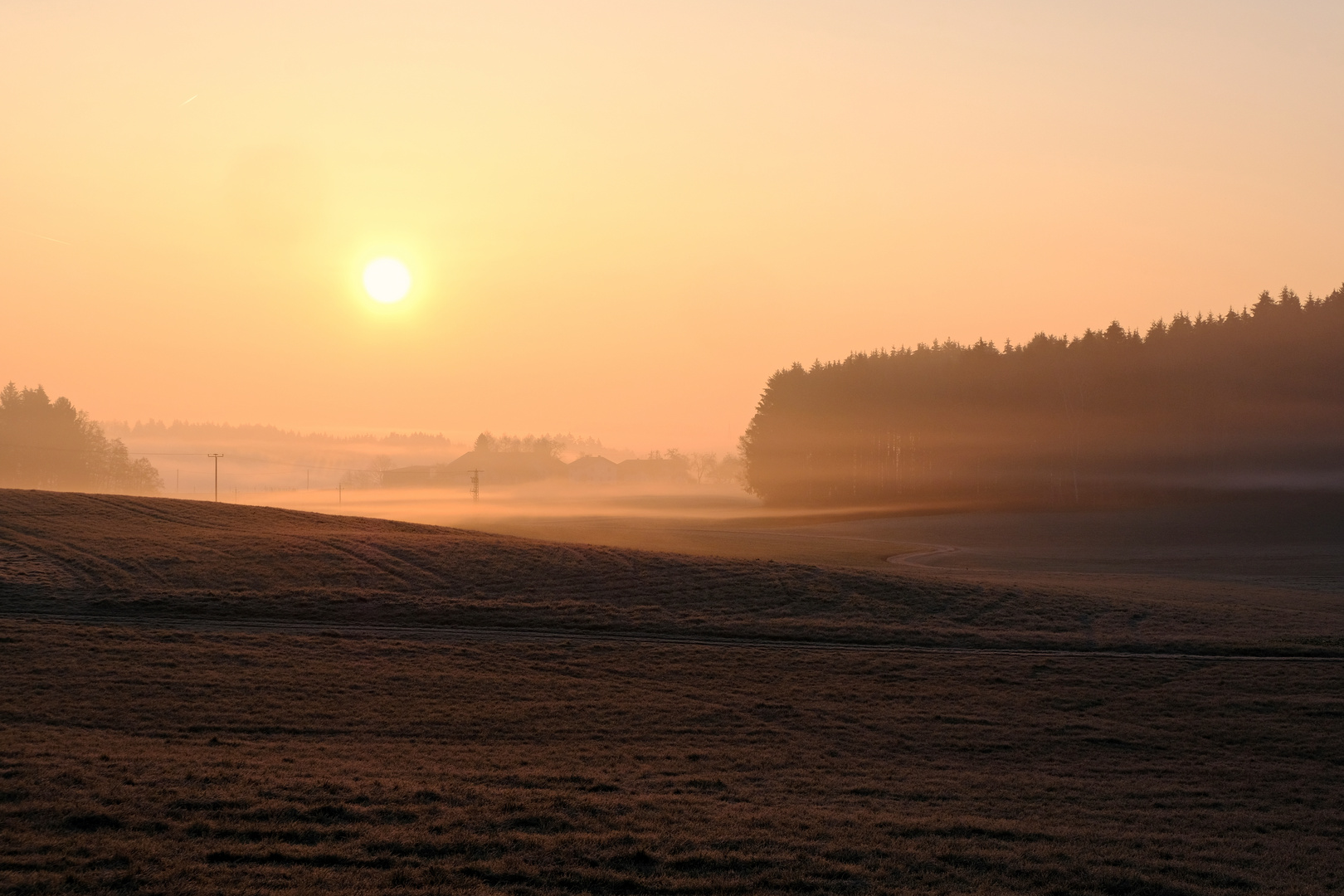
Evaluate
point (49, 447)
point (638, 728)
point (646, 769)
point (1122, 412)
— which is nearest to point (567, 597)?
point (638, 728)

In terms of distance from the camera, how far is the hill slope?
31.1m

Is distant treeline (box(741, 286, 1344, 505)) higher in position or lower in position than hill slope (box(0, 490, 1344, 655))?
higher

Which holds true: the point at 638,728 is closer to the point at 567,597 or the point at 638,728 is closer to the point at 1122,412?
the point at 567,597

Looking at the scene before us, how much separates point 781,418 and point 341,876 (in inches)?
5048

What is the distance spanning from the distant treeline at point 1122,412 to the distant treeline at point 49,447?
12020 cm

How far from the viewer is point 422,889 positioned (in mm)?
10586

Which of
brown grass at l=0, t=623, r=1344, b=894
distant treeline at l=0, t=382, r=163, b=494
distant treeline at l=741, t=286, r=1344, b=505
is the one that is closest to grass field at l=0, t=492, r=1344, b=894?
brown grass at l=0, t=623, r=1344, b=894

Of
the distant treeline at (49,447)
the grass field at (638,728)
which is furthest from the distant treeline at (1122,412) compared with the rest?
the distant treeline at (49,447)

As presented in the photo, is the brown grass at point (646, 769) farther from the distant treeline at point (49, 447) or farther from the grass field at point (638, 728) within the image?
the distant treeline at point (49, 447)

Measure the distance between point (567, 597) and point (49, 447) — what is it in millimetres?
156626

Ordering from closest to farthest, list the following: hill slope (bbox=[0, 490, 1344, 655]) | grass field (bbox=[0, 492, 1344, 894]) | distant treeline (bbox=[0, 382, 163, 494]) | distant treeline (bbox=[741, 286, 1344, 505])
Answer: grass field (bbox=[0, 492, 1344, 894]) → hill slope (bbox=[0, 490, 1344, 655]) → distant treeline (bbox=[741, 286, 1344, 505]) → distant treeline (bbox=[0, 382, 163, 494])

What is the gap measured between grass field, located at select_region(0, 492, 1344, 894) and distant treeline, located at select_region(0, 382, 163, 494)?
135745 millimetres

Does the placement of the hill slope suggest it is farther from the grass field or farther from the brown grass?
the brown grass

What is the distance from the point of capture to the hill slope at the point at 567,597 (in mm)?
31109
